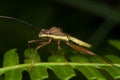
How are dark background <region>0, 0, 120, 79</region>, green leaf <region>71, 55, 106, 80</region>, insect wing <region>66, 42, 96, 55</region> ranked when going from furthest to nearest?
dark background <region>0, 0, 120, 79</region> < insect wing <region>66, 42, 96, 55</region> < green leaf <region>71, 55, 106, 80</region>

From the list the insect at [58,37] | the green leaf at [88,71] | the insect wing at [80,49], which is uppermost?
the insect at [58,37]

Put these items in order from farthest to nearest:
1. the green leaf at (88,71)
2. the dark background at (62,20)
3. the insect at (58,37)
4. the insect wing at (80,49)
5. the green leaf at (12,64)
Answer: the dark background at (62,20) → the insect at (58,37) → the insect wing at (80,49) → the green leaf at (88,71) → the green leaf at (12,64)

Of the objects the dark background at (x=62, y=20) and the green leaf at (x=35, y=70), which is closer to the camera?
the green leaf at (x=35, y=70)

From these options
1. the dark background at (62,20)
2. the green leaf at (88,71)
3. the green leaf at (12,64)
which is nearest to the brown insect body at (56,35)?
the green leaf at (88,71)

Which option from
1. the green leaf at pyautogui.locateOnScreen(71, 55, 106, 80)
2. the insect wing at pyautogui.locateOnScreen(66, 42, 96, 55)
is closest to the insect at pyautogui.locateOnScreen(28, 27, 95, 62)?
the insect wing at pyautogui.locateOnScreen(66, 42, 96, 55)

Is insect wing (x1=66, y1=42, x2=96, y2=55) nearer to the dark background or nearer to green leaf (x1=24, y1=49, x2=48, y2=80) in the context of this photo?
green leaf (x1=24, y1=49, x2=48, y2=80)

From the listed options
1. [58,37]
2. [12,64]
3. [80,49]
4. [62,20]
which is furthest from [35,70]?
[62,20]

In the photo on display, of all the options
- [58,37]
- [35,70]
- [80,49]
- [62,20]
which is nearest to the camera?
[35,70]

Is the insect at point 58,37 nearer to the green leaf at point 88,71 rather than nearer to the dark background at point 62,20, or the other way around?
the green leaf at point 88,71

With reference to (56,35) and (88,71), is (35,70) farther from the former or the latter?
(56,35)
